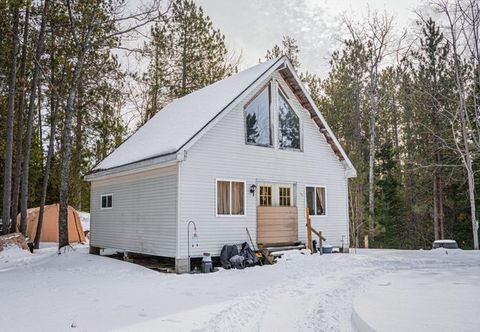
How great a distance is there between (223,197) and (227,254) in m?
1.67

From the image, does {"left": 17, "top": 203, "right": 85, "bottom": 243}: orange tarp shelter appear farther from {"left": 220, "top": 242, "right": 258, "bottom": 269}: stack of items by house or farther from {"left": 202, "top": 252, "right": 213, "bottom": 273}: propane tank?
{"left": 202, "top": 252, "right": 213, "bottom": 273}: propane tank

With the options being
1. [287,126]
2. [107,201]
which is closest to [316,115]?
[287,126]

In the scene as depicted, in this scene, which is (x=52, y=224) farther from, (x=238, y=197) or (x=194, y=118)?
(x=238, y=197)

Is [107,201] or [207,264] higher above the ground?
[107,201]

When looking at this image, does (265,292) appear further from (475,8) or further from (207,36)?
(207,36)

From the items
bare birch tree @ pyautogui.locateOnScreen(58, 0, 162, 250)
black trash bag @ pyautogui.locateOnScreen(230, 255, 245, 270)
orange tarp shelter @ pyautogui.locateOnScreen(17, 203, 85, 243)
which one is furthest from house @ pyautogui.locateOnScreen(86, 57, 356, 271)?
orange tarp shelter @ pyautogui.locateOnScreen(17, 203, 85, 243)

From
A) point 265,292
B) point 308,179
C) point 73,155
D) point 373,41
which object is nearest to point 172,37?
point 73,155

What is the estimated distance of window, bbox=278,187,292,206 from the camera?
558 inches

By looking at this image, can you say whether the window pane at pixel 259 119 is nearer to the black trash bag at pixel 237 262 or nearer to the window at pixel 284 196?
the window at pixel 284 196

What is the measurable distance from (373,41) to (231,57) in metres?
8.79

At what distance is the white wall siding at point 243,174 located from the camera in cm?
1171

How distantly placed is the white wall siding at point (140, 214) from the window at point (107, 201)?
15 centimetres

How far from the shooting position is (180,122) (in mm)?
13953

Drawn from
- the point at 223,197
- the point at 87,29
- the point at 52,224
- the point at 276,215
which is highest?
the point at 87,29
